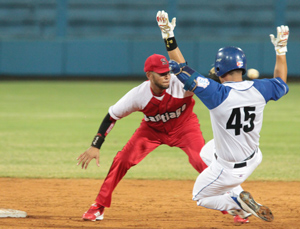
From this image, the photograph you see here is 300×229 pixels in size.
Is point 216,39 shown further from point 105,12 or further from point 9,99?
point 9,99

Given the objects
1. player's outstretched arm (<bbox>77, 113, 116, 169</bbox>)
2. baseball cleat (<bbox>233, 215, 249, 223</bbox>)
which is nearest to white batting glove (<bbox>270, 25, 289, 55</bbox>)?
baseball cleat (<bbox>233, 215, 249, 223</bbox>)

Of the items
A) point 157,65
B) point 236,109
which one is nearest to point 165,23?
point 157,65

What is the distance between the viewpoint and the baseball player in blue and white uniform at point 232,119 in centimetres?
422

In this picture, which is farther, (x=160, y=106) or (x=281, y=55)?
(x=160, y=106)

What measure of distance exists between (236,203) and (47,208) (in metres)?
2.24

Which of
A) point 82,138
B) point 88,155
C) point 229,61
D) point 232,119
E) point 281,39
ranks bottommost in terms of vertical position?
point 82,138

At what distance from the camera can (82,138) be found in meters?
10.4

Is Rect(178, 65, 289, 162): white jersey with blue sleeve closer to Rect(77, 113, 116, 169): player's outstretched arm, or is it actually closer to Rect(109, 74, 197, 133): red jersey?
Rect(109, 74, 197, 133): red jersey

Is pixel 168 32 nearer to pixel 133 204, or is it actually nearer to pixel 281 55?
pixel 281 55

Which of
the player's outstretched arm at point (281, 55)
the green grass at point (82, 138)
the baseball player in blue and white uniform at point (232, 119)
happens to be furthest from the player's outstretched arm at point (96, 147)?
the green grass at point (82, 138)

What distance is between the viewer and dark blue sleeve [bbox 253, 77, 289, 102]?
4.36m

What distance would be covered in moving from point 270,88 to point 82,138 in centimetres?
653

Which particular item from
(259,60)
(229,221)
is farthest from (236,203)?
(259,60)

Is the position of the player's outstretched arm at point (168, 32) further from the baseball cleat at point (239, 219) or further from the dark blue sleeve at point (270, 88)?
the baseball cleat at point (239, 219)
